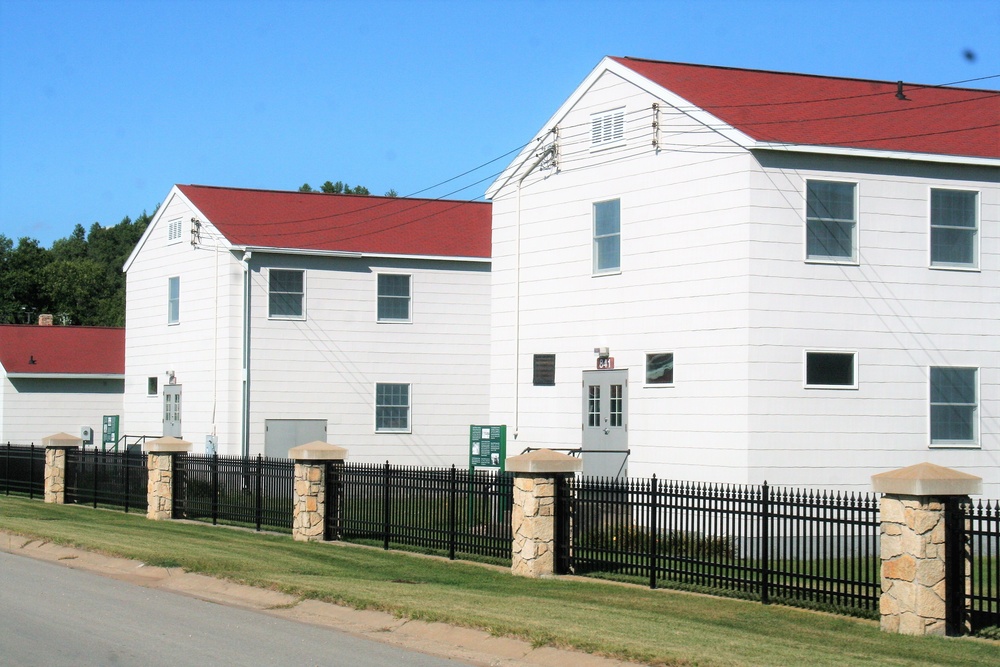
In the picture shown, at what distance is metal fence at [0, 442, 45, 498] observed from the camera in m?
30.9

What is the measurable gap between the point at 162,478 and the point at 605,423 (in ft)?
31.2

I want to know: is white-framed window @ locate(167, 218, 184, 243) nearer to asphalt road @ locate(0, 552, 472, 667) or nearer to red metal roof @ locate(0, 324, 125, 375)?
red metal roof @ locate(0, 324, 125, 375)

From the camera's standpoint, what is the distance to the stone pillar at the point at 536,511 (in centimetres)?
1698

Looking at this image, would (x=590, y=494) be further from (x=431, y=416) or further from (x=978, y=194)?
(x=431, y=416)

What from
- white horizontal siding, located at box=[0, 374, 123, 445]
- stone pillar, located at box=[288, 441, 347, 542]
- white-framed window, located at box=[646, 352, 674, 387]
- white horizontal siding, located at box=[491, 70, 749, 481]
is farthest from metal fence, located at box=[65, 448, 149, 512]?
white horizontal siding, located at box=[0, 374, 123, 445]

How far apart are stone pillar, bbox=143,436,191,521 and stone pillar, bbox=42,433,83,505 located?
511cm

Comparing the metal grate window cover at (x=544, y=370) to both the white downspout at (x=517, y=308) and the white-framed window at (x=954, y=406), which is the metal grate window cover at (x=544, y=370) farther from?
the white-framed window at (x=954, y=406)

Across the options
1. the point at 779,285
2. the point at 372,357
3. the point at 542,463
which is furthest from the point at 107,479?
the point at 779,285

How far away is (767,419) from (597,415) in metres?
4.26

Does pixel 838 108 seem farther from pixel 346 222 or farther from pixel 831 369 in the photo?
pixel 346 222

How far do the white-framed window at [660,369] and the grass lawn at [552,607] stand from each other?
6422mm

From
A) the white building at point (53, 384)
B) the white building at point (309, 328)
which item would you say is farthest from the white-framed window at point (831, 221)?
the white building at point (53, 384)

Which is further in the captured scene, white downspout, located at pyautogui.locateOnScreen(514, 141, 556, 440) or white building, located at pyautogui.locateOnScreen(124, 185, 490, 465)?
white building, located at pyautogui.locateOnScreen(124, 185, 490, 465)

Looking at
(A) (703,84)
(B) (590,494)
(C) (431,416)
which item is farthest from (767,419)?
(C) (431,416)
